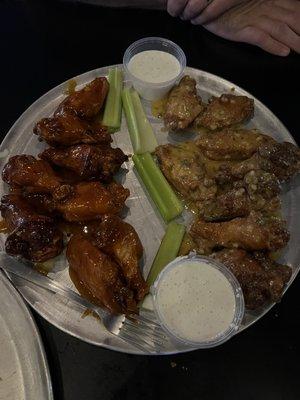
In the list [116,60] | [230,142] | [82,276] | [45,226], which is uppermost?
[116,60]

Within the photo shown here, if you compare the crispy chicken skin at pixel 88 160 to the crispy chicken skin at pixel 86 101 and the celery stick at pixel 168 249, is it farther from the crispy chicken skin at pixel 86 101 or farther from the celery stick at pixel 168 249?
the celery stick at pixel 168 249

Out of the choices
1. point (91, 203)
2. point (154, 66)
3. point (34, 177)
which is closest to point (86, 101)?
point (154, 66)

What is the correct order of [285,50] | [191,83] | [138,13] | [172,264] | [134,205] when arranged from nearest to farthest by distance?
[172,264] < [134,205] < [191,83] < [285,50] < [138,13]

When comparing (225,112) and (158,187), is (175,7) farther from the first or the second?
(158,187)

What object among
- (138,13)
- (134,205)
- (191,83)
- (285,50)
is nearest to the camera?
(134,205)

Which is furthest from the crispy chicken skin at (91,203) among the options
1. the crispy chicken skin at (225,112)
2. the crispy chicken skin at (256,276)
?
the crispy chicken skin at (225,112)

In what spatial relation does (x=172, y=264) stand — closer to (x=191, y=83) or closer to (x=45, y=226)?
(x=45, y=226)

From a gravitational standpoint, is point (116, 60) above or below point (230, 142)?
above

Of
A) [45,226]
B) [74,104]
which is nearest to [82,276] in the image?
[45,226]
